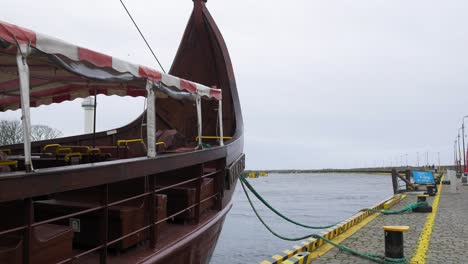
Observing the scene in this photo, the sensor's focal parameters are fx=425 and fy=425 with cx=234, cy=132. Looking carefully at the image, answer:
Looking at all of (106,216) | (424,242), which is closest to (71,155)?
(106,216)

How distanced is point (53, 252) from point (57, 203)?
1377mm

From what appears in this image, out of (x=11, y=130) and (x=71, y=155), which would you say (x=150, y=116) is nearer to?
(x=71, y=155)

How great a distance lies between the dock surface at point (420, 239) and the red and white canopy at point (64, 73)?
11.5 ft

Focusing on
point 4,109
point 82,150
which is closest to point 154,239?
point 82,150

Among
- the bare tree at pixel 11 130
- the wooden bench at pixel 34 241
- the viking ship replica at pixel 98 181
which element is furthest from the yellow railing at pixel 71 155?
the bare tree at pixel 11 130

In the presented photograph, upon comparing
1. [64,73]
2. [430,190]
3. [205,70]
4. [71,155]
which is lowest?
[430,190]

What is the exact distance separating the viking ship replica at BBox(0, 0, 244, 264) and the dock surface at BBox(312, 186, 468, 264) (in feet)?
7.09

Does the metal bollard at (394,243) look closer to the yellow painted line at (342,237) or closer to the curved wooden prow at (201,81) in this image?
the yellow painted line at (342,237)

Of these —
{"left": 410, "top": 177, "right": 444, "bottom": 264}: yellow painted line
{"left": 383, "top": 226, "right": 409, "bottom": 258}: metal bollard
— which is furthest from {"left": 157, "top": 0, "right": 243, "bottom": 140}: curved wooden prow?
{"left": 410, "top": 177, "right": 444, "bottom": 264}: yellow painted line

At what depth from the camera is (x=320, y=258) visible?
646 centimetres

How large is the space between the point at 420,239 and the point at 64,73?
265 inches

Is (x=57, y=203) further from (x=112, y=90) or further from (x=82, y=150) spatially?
(x=112, y=90)

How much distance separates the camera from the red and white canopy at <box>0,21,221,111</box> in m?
3.15

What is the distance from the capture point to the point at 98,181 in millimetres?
3678
